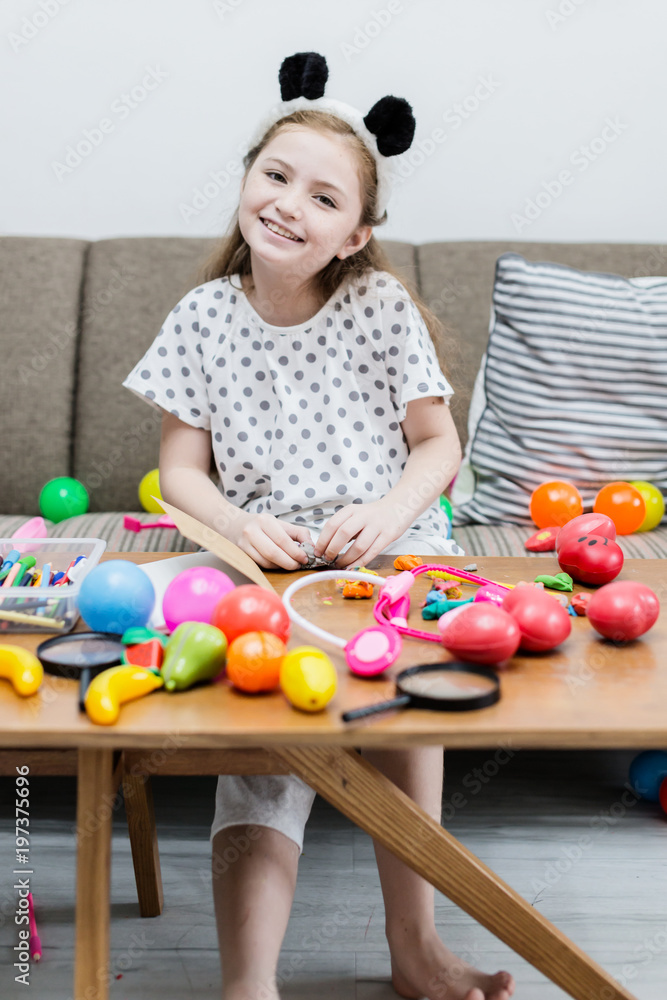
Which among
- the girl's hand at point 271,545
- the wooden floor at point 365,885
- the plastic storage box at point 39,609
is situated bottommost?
the wooden floor at point 365,885

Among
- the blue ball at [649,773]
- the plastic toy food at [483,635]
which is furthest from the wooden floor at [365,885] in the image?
the plastic toy food at [483,635]

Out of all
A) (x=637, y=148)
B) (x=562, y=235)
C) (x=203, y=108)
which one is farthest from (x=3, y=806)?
(x=637, y=148)

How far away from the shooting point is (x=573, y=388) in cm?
142

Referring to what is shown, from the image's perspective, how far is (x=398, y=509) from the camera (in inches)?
37.1

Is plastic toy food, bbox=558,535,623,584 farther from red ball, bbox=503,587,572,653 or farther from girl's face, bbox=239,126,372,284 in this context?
girl's face, bbox=239,126,372,284

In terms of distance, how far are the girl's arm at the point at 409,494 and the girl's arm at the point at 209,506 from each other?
41mm

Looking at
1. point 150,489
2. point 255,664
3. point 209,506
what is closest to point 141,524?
point 150,489

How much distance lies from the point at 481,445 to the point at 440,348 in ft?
0.90

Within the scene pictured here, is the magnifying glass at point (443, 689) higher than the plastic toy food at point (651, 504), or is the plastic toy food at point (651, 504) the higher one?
the magnifying glass at point (443, 689)

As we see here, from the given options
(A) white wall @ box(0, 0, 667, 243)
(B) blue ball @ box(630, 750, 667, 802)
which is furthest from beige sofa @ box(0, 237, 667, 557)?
(B) blue ball @ box(630, 750, 667, 802)

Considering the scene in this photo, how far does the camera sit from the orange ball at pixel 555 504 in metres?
1.31

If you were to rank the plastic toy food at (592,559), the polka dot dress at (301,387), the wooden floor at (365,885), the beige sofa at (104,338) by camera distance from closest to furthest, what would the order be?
the plastic toy food at (592,559) → the wooden floor at (365,885) → the polka dot dress at (301,387) → the beige sofa at (104,338)

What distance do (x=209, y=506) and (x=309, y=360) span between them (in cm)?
25

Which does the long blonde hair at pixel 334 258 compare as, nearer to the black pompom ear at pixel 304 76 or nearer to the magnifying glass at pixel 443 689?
the black pompom ear at pixel 304 76
